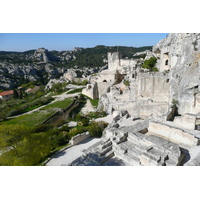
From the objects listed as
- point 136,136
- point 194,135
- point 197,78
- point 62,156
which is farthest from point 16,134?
point 197,78

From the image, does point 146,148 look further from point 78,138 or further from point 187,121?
point 78,138

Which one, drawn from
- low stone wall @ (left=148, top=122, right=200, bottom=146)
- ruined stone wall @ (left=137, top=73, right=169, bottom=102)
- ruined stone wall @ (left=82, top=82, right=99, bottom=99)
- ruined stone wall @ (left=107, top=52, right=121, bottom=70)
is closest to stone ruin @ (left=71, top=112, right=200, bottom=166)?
low stone wall @ (left=148, top=122, right=200, bottom=146)

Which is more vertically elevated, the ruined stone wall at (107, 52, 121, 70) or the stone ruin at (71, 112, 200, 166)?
the ruined stone wall at (107, 52, 121, 70)

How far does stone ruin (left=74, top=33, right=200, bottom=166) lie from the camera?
8.69 meters

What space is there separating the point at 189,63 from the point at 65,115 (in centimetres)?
1827

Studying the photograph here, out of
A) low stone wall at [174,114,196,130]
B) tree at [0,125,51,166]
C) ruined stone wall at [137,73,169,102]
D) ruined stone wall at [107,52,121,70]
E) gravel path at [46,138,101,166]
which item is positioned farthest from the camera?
ruined stone wall at [107,52,121,70]

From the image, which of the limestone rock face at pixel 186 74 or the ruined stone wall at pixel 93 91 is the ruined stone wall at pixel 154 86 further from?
the ruined stone wall at pixel 93 91

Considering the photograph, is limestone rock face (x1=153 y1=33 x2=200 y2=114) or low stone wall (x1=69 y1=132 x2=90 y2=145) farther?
limestone rock face (x1=153 y1=33 x2=200 y2=114)

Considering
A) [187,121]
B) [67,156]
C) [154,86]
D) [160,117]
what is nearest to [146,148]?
[187,121]

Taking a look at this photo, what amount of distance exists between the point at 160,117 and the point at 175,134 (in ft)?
10.8

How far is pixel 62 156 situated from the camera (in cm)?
1130

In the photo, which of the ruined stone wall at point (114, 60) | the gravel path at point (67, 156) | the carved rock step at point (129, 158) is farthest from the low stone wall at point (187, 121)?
the ruined stone wall at point (114, 60)

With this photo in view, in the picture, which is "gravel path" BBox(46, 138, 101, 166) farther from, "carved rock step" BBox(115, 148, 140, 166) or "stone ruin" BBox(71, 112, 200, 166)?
"carved rock step" BBox(115, 148, 140, 166)

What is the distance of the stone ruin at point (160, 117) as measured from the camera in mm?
8688
